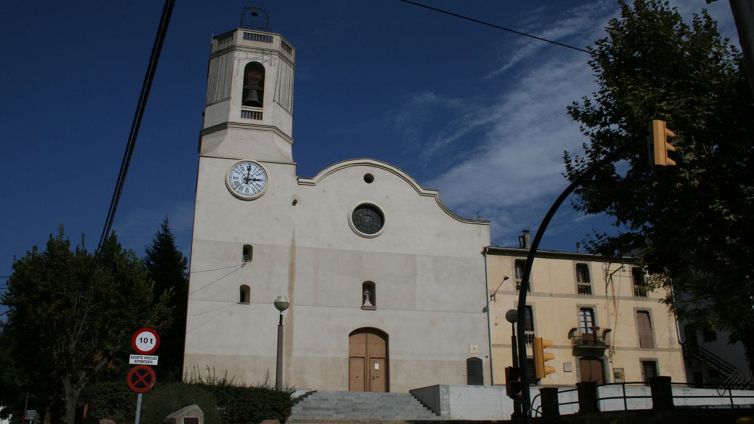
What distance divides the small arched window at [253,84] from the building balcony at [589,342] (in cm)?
1888

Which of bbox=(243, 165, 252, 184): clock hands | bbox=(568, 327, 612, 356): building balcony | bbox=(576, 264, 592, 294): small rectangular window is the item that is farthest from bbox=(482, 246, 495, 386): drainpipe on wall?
bbox=(243, 165, 252, 184): clock hands

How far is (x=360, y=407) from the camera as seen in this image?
85.4 feet

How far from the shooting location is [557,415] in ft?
67.6

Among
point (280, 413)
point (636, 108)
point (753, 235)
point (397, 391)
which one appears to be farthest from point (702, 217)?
point (397, 391)

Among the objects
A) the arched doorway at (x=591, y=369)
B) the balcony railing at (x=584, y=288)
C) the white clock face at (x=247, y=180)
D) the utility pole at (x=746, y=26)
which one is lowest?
the arched doorway at (x=591, y=369)

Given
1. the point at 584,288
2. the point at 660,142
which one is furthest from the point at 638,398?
the point at 660,142

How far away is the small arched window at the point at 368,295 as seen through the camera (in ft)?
106

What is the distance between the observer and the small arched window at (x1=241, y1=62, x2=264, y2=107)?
1310 inches

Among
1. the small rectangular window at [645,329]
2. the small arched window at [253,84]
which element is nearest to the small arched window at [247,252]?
the small arched window at [253,84]

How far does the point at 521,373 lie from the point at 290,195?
1984cm

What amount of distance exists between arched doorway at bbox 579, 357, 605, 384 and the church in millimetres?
5050

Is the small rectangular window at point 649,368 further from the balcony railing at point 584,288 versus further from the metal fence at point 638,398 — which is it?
the metal fence at point 638,398

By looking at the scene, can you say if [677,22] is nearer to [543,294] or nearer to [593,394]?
[593,394]

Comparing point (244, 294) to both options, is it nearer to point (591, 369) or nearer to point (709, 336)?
point (591, 369)
